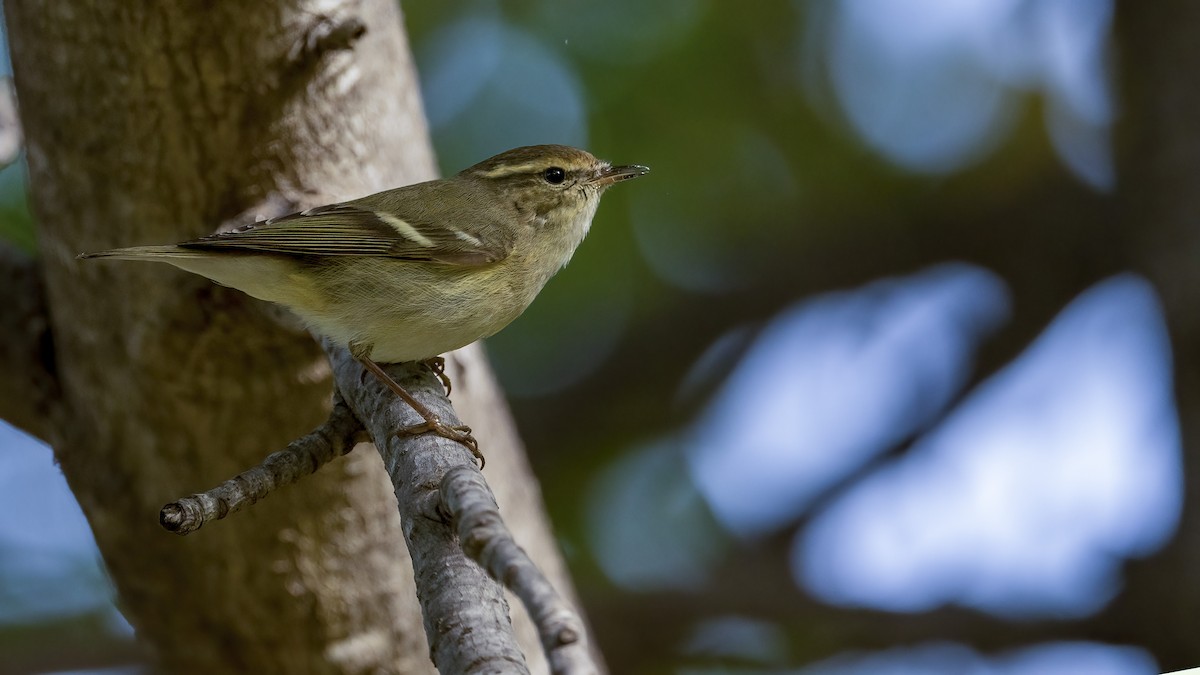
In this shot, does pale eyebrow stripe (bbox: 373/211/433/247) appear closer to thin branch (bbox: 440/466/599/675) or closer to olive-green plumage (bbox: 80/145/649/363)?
olive-green plumage (bbox: 80/145/649/363)

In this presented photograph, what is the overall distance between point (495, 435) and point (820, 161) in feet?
9.65

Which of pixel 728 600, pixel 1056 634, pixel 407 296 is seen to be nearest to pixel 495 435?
pixel 407 296

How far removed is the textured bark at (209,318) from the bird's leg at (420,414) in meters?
0.44

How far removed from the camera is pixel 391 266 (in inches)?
131

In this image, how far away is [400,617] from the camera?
3865mm

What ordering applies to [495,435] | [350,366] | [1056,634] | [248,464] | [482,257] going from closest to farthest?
[350,366] → [482,257] → [248,464] → [495,435] → [1056,634]

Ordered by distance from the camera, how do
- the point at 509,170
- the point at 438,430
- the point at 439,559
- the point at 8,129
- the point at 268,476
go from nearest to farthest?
the point at 439,559
the point at 268,476
the point at 438,430
the point at 509,170
the point at 8,129

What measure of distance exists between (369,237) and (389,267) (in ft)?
0.33

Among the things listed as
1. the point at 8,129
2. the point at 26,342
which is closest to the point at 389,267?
the point at 26,342

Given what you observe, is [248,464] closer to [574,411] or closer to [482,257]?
[482,257]

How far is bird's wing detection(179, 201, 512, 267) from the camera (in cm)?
313

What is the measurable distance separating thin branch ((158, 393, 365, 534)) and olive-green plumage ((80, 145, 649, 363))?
0.40m

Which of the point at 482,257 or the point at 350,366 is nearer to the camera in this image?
the point at 350,366

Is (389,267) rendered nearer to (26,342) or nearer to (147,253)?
(147,253)
